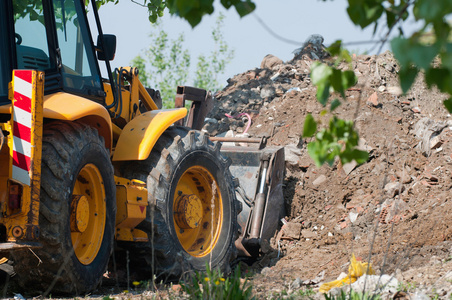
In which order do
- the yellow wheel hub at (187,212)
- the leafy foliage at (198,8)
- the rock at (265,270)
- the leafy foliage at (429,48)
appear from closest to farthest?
the leafy foliage at (429,48) → the leafy foliage at (198,8) → the yellow wheel hub at (187,212) → the rock at (265,270)

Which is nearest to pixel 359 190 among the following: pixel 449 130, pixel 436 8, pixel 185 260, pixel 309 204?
pixel 309 204

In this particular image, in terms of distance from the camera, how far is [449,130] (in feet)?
28.8

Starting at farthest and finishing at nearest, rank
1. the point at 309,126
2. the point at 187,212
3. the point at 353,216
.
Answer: the point at 353,216, the point at 187,212, the point at 309,126

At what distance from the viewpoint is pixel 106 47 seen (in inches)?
205

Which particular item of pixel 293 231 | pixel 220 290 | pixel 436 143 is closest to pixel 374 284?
pixel 220 290

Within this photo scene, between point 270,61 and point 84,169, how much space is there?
916 cm

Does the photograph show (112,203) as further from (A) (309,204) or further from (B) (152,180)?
(A) (309,204)

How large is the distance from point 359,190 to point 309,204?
700 mm

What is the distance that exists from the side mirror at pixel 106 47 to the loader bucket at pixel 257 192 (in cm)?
228

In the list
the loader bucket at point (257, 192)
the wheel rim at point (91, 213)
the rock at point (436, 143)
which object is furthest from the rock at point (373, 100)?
the wheel rim at point (91, 213)

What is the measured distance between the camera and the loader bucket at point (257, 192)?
6809 mm

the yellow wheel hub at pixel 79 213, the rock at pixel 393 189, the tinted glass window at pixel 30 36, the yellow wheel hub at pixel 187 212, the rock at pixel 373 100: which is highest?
the tinted glass window at pixel 30 36

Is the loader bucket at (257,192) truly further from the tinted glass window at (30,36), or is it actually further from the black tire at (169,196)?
the tinted glass window at (30,36)

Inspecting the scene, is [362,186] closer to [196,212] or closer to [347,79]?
[196,212]
